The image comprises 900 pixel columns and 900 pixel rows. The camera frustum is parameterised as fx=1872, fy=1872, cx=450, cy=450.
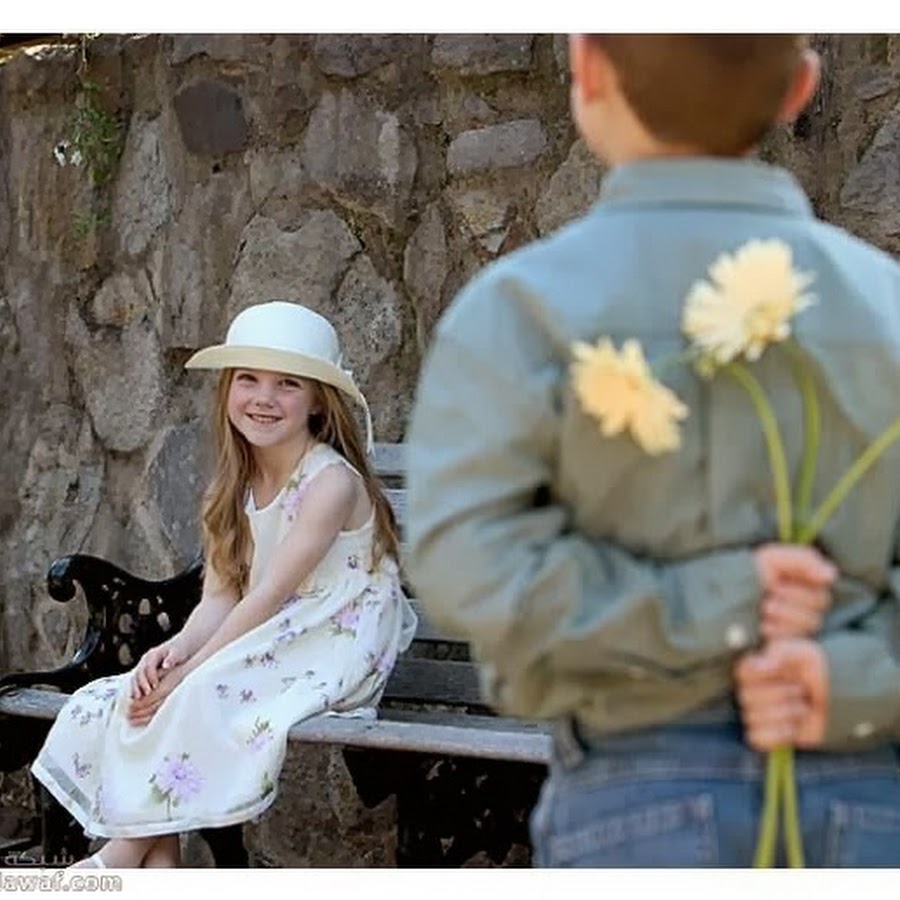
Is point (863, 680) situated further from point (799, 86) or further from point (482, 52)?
point (482, 52)

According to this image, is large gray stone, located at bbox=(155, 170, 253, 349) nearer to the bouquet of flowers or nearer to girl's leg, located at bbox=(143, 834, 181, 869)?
girl's leg, located at bbox=(143, 834, 181, 869)

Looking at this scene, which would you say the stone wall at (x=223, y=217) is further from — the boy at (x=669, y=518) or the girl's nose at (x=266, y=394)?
the boy at (x=669, y=518)

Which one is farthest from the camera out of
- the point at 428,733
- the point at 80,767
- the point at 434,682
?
the point at 434,682

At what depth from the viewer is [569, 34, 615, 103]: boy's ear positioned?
1385 millimetres

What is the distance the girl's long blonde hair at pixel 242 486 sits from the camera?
3160 mm

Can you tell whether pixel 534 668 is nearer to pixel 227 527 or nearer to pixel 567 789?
pixel 567 789

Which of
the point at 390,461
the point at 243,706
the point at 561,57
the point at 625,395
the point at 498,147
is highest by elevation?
the point at 561,57

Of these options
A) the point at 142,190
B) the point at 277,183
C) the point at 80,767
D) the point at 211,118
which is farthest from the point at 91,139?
the point at 80,767

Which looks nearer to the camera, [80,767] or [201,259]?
[80,767]

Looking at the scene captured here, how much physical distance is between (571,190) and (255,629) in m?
0.98

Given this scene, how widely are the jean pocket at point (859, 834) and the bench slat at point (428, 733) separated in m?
1.26

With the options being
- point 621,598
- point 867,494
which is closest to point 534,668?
point 621,598

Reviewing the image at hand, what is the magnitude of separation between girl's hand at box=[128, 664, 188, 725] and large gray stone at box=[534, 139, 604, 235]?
41.1 inches

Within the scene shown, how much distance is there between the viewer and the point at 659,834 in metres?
1.34
